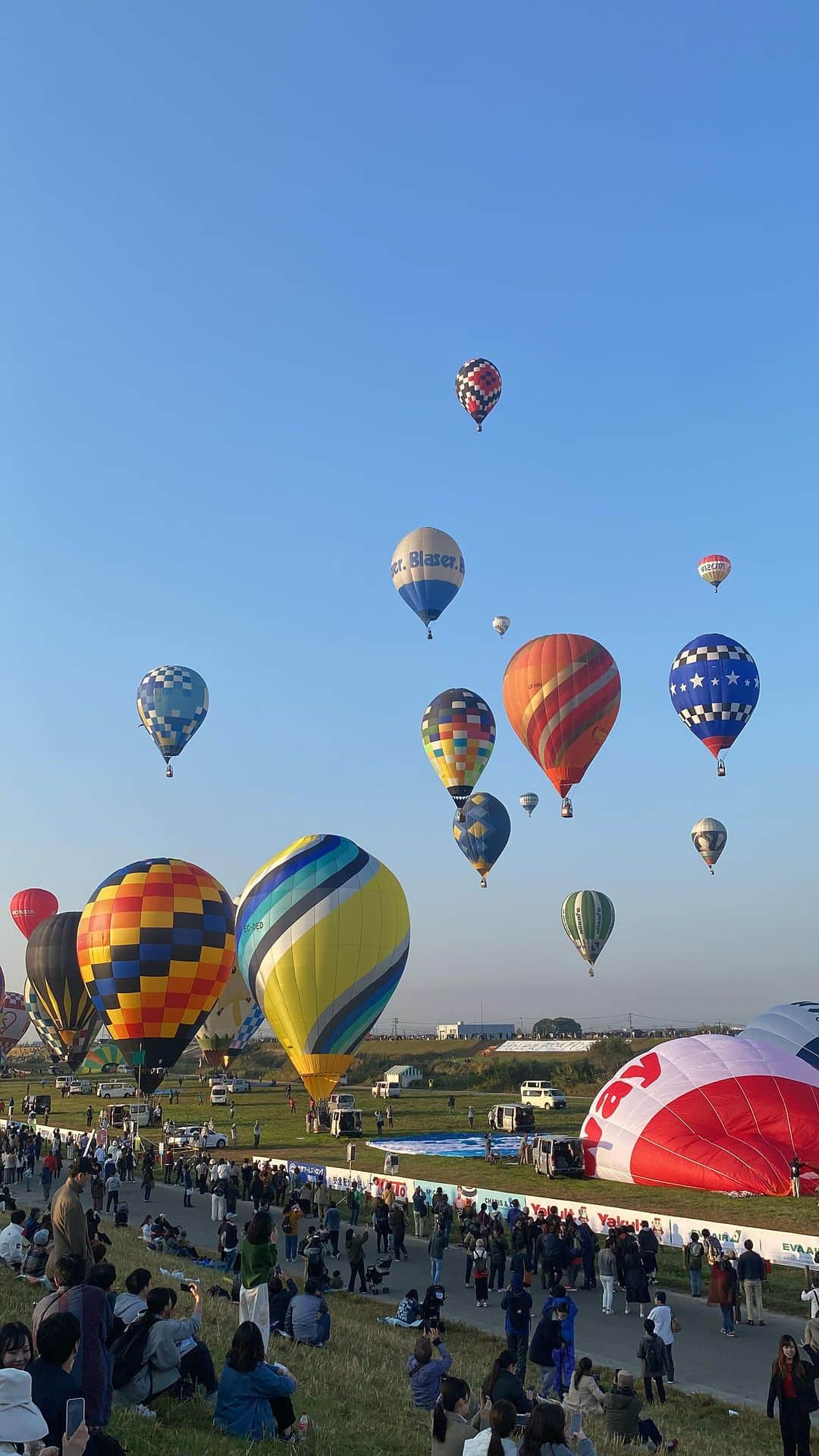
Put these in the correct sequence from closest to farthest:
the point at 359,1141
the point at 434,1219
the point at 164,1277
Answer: the point at 164,1277, the point at 434,1219, the point at 359,1141

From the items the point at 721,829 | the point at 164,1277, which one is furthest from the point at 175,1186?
the point at 721,829

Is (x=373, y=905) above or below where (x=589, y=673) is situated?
below

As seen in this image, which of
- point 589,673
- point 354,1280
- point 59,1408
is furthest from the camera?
point 589,673

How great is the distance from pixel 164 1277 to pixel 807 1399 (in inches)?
346

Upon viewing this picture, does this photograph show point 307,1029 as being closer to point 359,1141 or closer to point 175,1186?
point 359,1141

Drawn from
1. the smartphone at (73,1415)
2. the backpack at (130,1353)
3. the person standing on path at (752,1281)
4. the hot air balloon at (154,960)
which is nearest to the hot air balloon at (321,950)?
the hot air balloon at (154,960)

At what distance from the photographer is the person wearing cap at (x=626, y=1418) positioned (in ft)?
32.4

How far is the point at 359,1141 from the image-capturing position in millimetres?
38438

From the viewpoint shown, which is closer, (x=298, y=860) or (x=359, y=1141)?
(x=359, y=1141)

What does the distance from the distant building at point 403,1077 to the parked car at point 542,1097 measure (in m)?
16.6

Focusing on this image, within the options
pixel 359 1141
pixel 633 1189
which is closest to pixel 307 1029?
pixel 359 1141

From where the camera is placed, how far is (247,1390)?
8.13 m

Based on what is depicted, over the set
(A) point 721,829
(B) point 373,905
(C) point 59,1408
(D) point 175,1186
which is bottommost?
(D) point 175,1186

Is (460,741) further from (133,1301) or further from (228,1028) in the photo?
(133,1301)
